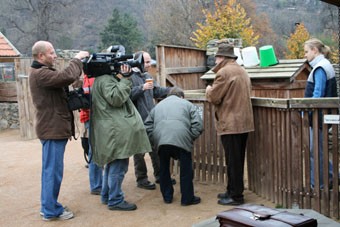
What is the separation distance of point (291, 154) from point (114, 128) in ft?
6.36

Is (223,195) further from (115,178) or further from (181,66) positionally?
(181,66)

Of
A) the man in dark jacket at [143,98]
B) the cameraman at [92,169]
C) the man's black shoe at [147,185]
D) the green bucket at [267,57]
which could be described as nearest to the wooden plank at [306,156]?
the man in dark jacket at [143,98]

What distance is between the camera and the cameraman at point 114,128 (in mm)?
4832

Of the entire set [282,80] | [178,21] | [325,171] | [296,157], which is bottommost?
Answer: [325,171]

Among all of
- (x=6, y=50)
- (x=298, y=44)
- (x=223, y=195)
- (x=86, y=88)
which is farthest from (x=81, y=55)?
(x=298, y=44)

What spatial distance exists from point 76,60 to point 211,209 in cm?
224

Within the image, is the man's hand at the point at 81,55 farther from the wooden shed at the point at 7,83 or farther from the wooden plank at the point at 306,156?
the wooden shed at the point at 7,83

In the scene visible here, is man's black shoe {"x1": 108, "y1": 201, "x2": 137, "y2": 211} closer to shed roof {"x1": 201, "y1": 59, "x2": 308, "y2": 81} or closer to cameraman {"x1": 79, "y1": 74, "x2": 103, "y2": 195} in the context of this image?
cameraman {"x1": 79, "y1": 74, "x2": 103, "y2": 195}

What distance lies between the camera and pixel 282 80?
7922 millimetres

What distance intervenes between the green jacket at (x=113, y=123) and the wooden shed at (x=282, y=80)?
3811 millimetres

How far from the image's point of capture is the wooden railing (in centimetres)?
448

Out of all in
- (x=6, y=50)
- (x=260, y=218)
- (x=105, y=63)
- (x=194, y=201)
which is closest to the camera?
(x=260, y=218)

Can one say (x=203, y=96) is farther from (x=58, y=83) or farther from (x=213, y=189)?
(x=58, y=83)

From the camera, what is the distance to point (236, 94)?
4.98 meters
